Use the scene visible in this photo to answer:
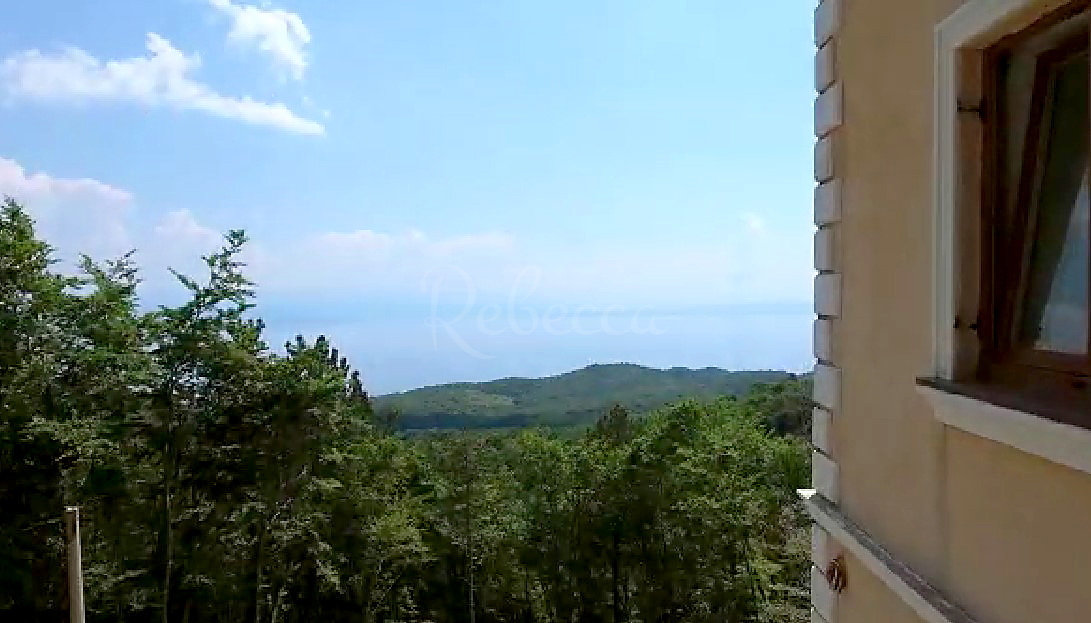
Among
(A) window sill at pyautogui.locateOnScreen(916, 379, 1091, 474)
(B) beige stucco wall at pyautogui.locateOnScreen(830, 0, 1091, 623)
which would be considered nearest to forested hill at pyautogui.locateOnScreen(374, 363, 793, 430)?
(B) beige stucco wall at pyautogui.locateOnScreen(830, 0, 1091, 623)

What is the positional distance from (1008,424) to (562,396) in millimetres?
13644

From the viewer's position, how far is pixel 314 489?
10711 millimetres

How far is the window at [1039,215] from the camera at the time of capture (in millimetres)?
1252

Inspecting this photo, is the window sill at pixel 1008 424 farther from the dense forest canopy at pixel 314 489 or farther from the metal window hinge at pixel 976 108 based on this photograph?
the dense forest canopy at pixel 314 489

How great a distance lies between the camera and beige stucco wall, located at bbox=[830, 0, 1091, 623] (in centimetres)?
123

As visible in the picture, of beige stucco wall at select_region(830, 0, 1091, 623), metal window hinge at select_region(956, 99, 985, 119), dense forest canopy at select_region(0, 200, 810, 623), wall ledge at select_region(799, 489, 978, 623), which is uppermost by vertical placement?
metal window hinge at select_region(956, 99, 985, 119)

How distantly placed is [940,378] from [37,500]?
30.0 ft

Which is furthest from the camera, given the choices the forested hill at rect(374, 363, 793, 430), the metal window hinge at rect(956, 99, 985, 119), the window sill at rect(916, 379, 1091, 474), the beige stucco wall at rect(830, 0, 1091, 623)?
the forested hill at rect(374, 363, 793, 430)

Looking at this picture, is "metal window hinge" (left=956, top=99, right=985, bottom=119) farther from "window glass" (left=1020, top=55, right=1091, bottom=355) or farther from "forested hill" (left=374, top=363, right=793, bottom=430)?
"forested hill" (left=374, top=363, right=793, bottom=430)

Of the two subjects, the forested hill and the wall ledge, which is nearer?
the wall ledge

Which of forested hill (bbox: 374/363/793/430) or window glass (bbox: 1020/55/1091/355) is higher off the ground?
window glass (bbox: 1020/55/1091/355)

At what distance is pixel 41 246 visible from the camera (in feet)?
27.0

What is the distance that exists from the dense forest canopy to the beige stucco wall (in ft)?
26.4

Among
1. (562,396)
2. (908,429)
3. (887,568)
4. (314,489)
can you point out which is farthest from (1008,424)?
(562,396)
